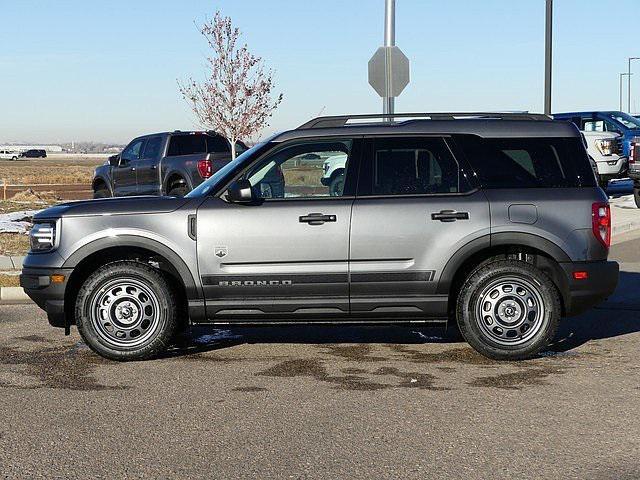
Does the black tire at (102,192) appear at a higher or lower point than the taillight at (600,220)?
higher

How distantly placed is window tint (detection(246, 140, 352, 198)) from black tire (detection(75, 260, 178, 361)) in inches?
43.2

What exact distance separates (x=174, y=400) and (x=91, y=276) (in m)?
1.84

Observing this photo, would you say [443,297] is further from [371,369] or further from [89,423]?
[89,423]

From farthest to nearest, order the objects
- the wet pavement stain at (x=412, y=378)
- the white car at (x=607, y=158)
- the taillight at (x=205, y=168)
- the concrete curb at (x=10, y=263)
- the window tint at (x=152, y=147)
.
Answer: the white car at (x=607, y=158)
the window tint at (x=152, y=147)
the taillight at (x=205, y=168)
the concrete curb at (x=10, y=263)
the wet pavement stain at (x=412, y=378)

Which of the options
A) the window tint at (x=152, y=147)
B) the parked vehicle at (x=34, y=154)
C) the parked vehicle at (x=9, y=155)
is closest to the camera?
the window tint at (x=152, y=147)

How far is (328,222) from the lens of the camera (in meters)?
8.12

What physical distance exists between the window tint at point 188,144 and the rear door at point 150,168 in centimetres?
29

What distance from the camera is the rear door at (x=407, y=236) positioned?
8.13 m

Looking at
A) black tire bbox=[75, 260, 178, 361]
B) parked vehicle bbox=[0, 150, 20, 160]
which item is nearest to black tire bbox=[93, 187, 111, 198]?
black tire bbox=[75, 260, 178, 361]

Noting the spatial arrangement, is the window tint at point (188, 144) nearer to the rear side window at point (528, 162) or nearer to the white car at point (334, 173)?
the white car at point (334, 173)

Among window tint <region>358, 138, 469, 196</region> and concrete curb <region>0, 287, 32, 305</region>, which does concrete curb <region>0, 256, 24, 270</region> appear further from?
window tint <region>358, 138, 469, 196</region>

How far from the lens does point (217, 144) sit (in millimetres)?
22141

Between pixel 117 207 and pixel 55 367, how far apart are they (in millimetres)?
1316

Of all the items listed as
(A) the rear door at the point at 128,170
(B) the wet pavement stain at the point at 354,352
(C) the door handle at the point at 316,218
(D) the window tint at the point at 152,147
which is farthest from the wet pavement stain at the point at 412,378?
(A) the rear door at the point at 128,170
